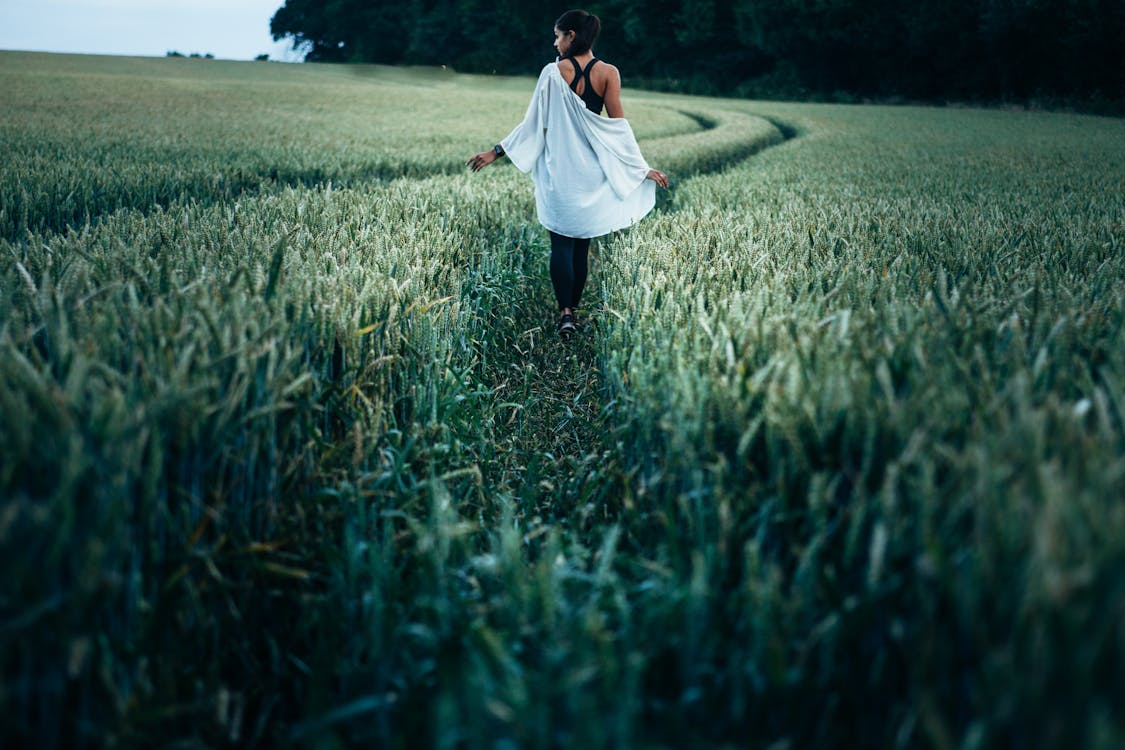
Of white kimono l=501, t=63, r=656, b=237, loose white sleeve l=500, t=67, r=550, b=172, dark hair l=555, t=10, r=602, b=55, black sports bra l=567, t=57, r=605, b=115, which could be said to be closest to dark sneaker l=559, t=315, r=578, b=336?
white kimono l=501, t=63, r=656, b=237

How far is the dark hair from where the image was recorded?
3953 mm

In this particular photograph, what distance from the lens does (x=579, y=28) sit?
400cm

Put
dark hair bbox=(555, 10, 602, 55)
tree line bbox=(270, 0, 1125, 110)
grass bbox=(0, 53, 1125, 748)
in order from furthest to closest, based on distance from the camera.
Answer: tree line bbox=(270, 0, 1125, 110), dark hair bbox=(555, 10, 602, 55), grass bbox=(0, 53, 1125, 748)

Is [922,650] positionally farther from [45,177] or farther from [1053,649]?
[45,177]

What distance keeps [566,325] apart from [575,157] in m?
0.96

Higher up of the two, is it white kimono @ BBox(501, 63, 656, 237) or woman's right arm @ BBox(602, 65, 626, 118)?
woman's right arm @ BBox(602, 65, 626, 118)

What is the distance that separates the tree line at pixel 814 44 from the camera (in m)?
33.5

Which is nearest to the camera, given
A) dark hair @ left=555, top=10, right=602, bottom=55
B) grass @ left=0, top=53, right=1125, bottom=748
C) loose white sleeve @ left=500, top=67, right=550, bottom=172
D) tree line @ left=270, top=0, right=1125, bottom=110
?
grass @ left=0, top=53, right=1125, bottom=748

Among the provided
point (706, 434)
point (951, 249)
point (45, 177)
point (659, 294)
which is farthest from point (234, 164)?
point (706, 434)

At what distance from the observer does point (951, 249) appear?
362cm

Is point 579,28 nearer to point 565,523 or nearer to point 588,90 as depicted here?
point 588,90

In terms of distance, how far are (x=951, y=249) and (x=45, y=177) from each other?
584 centimetres

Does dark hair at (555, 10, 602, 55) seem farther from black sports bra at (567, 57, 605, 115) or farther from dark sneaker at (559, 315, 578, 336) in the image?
dark sneaker at (559, 315, 578, 336)

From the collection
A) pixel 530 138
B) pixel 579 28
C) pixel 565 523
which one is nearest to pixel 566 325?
pixel 530 138
